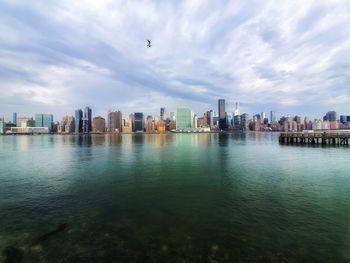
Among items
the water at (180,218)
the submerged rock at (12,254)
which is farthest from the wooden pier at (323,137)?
the submerged rock at (12,254)

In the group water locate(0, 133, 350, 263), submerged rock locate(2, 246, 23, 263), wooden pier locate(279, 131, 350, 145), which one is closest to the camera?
submerged rock locate(2, 246, 23, 263)

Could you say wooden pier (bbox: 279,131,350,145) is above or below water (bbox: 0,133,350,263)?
above

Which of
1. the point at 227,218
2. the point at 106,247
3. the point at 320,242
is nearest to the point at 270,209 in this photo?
the point at 227,218

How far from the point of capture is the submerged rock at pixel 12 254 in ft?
39.4

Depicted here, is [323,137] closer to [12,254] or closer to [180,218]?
[180,218]

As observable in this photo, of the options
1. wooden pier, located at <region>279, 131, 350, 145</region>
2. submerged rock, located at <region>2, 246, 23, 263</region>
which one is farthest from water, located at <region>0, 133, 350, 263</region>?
wooden pier, located at <region>279, 131, 350, 145</region>

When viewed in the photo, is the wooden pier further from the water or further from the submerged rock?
the submerged rock

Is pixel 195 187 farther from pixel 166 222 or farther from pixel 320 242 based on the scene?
pixel 320 242

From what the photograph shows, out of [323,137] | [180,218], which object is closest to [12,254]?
[180,218]

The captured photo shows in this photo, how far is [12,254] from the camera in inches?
493

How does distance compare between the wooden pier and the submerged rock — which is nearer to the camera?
the submerged rock

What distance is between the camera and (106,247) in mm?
13352

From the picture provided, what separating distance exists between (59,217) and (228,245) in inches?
512

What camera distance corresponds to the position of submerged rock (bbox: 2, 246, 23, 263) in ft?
39.4
